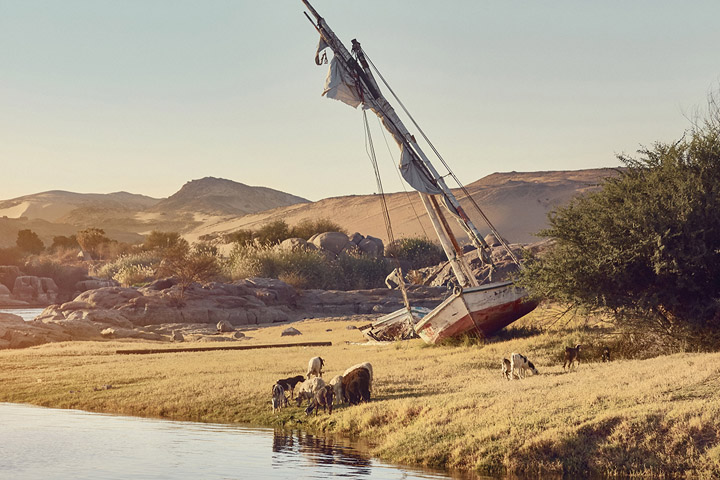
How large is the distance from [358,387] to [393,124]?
14033mm

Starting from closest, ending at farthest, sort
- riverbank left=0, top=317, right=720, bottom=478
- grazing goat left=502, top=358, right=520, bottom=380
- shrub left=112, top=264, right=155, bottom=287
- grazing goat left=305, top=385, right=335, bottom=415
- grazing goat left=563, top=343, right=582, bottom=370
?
riverbank left=0, top=317, right=720, bottom=478, grazing goat left=305, top=385, right=335, bottom=415, grazing goat left=502, top=358, right=520, bottom=380, grazing goat left=563, top=343, right=582, bottom=370, shrub left=112, top=264, right=155, bottom=287

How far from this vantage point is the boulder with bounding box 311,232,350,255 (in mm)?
77375

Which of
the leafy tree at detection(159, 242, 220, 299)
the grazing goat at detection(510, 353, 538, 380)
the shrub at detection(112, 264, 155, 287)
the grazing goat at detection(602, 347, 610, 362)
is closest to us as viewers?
the grazing goat at detection(510, 353, 538, 380)

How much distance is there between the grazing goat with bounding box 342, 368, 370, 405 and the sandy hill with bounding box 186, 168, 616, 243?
9365 centimetres

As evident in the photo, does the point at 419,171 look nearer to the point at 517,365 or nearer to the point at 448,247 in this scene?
the point at 448,247

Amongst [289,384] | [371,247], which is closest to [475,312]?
[289,384]

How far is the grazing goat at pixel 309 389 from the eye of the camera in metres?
18.8

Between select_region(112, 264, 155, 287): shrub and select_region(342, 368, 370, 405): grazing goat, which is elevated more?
select_region(112, 264, 155, 287): shrub

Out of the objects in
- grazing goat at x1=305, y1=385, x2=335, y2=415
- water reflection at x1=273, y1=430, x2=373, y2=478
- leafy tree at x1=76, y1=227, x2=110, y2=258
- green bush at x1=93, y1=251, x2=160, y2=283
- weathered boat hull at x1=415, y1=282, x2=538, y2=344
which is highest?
leafy tree at x1=76, y1=227, x2=110, y2=258

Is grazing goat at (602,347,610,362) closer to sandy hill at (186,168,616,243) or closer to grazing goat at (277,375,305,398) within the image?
grazing goat at (277,375,305,398)

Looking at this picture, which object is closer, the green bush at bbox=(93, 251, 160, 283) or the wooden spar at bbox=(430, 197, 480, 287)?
the wooden spar at bbox=(430, 197, 480, 287)

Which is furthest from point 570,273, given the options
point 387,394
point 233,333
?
point 233,333

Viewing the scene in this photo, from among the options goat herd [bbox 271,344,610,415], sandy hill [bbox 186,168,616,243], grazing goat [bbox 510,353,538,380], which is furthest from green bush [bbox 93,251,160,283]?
grazing goat [bbox 510,353,538,380]

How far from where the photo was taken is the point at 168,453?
14992 mm
